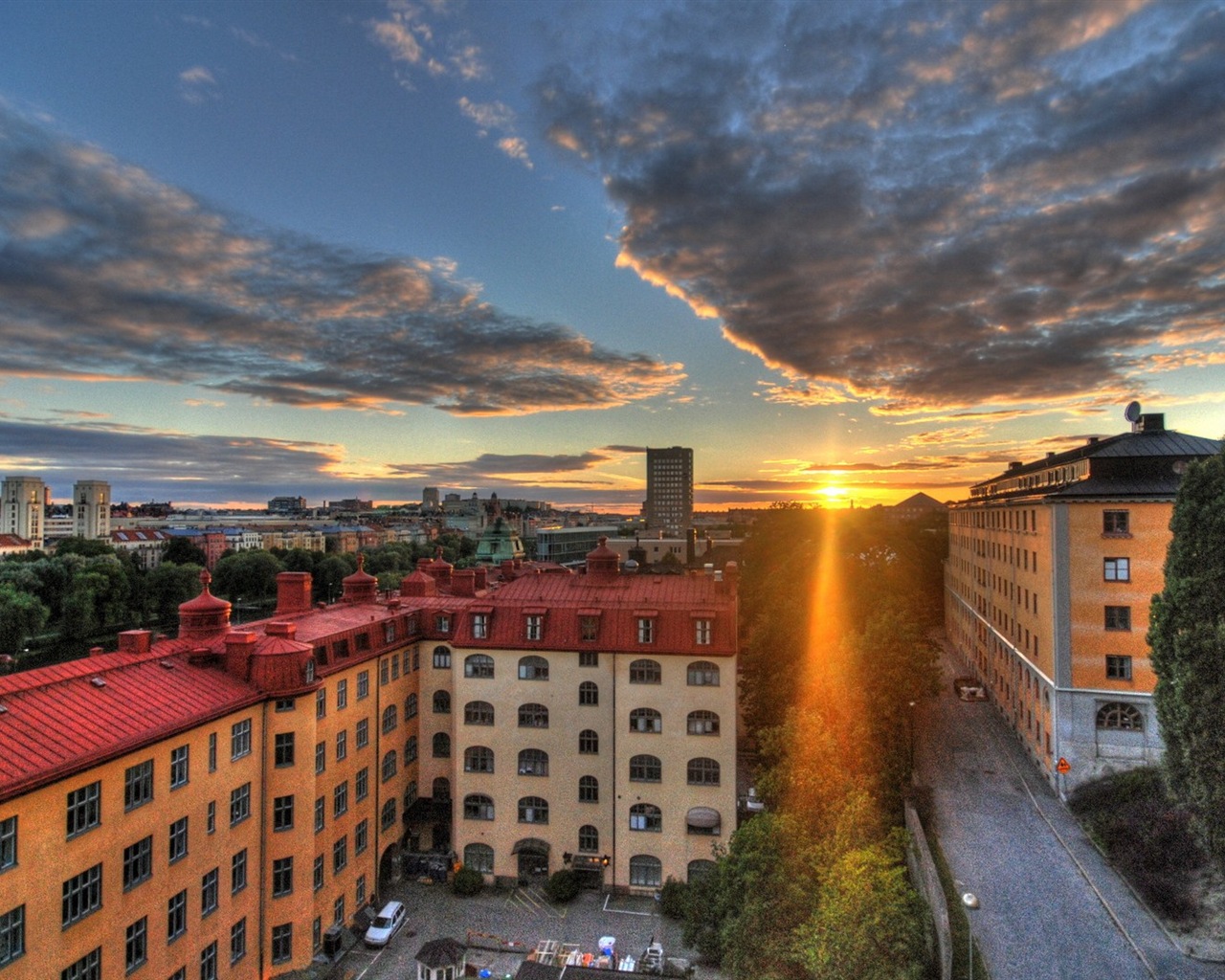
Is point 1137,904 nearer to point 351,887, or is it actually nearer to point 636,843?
point 636,843

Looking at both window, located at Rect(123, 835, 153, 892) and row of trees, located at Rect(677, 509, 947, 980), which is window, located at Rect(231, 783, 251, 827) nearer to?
window, located at Rect(123, 835, 153, 892)

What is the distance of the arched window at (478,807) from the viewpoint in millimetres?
40469

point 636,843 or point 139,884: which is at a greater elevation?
point 139,884

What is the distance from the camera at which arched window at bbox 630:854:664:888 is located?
38481 mm

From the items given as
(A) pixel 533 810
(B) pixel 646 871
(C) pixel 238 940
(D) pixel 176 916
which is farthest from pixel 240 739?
(B) pixel 646 871

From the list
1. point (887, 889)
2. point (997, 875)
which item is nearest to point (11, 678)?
point (887, 889)

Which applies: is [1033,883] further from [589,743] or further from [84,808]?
[84,808]

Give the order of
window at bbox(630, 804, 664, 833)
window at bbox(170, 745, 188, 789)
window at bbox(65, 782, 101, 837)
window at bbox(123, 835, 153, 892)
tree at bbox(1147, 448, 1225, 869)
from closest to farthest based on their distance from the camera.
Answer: window at bbox(65, 782, 101, 837) < window at bbox(123, 835, 153, 892) < window at bbox(170, 745, 188, 789) < tree at bbox(1147, 448, 1225, 869) < window at bbox(630, 804, 664, 833)

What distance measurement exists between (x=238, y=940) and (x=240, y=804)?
5.31 metres

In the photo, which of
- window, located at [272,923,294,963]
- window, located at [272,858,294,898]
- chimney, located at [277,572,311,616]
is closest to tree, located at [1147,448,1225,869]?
window, located at [272,858,294,898]

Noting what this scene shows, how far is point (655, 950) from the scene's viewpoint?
32312 millimetres

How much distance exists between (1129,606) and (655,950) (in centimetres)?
3230

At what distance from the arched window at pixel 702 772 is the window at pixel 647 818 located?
2.61m

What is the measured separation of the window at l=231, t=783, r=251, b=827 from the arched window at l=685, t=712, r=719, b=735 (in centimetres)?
2140
